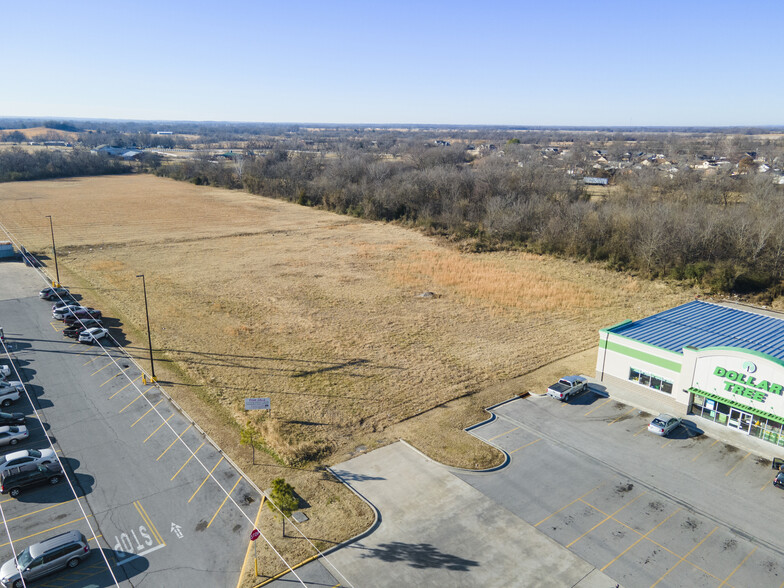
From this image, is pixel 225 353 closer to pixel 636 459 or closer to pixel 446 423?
pixel 446 423

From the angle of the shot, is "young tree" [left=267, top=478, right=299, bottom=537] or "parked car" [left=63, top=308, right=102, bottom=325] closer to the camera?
"young tree" [left=267, top=478, right=299, bottom=537]

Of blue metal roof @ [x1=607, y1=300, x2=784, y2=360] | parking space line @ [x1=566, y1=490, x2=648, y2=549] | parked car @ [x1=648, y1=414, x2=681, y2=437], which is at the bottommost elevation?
parking space line @ [x1=566, y1=490, x2=648, y2=549]

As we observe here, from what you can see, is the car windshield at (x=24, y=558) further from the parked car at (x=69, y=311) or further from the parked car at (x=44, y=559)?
the parked car at (x=69, y=311)

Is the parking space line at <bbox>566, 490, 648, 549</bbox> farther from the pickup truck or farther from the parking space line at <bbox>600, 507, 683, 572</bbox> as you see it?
the pickup truck

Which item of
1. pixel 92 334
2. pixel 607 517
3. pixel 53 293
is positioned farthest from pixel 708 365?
pixel 53 293

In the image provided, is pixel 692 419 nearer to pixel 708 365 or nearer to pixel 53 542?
pixel 708 365

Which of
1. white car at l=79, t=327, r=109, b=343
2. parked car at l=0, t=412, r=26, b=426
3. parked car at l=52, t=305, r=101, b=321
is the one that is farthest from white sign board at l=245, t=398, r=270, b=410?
parked car at l=52, t=305, r=101, b=321
